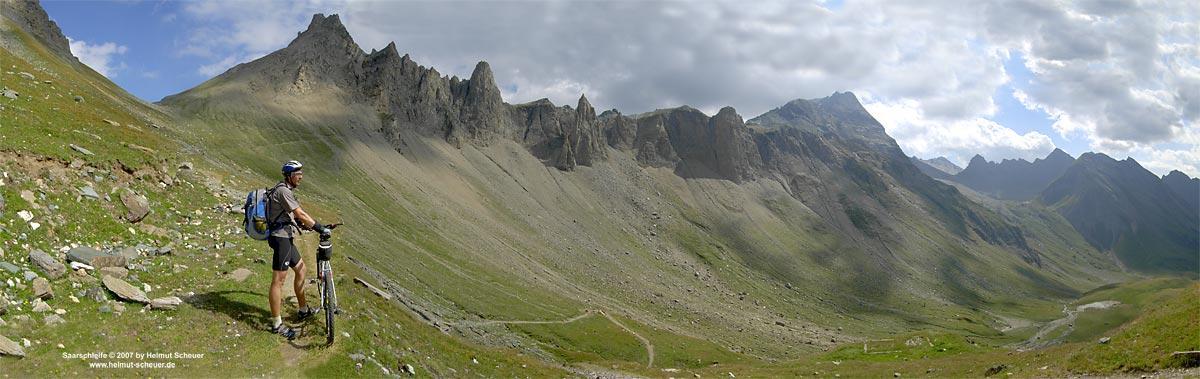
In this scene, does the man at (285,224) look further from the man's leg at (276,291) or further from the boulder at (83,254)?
the boulder at (83,254)

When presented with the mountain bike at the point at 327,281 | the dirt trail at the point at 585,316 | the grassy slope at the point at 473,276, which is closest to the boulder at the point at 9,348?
the grassy slope at the point at 473,276

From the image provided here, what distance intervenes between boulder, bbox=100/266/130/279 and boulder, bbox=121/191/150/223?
18.3 ft

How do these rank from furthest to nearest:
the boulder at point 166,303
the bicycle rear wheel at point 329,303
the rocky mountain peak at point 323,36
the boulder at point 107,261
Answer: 1. the rocky mountain peak at point 323,36
2. the boulder at point 107,261
3. the bicycle rear wheel at point 329,303
4. the boulder at point 166,303

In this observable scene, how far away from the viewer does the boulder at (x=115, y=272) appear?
1852 cm

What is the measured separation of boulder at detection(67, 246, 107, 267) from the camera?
60.5 feet

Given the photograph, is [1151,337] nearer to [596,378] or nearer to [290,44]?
[596,378]

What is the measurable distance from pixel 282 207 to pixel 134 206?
42.4 feet

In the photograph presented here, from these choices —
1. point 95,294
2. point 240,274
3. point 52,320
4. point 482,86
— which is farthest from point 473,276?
point 482,86

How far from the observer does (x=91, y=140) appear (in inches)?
1135

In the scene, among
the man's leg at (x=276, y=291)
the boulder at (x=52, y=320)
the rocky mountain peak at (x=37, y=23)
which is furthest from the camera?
the rocky mountain peak at (x=37, y=23)

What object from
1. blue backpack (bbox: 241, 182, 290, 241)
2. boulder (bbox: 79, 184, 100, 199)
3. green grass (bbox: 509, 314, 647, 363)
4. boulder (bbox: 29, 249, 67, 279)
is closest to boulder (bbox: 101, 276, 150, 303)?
boulder (bbox: 29, 249, 67, 279)

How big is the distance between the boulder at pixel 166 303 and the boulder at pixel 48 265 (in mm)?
2819

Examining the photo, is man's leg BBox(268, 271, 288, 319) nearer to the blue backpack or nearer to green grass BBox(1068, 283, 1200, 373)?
the blue backpack

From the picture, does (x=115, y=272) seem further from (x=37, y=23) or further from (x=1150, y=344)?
(x=37, y=23)
